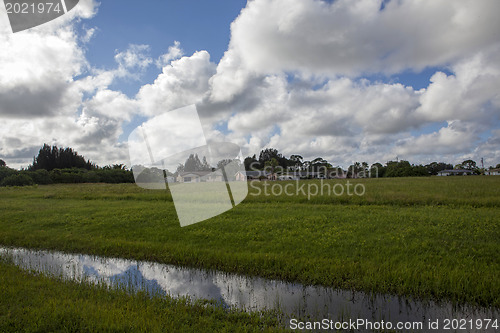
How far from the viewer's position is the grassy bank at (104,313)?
530 centimetres

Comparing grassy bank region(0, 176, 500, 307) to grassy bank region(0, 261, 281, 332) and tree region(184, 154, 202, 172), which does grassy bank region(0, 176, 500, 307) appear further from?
tree region(184, 154, 202, 172)

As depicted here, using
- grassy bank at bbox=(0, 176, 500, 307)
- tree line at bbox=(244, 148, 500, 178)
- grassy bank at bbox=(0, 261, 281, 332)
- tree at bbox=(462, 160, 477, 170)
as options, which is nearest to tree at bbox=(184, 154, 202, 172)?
grassy bank at bbox=(0, 176, 500, 307)

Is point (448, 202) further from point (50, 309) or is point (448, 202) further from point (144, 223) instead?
point (50, 309)

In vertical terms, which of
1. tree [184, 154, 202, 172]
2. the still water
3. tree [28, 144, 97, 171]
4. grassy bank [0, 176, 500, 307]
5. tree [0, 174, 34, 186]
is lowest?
the still water

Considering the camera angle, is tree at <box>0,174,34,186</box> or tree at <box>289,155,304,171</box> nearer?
tree at <box>0,174,34,186</box>

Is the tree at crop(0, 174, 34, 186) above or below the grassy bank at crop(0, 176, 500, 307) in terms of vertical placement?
above

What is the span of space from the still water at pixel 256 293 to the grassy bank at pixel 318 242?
47cm

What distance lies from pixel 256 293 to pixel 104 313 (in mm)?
3714

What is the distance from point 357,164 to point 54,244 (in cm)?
13734

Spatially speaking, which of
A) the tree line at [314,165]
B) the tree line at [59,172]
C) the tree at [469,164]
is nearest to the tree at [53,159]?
the tree line at [59,172]

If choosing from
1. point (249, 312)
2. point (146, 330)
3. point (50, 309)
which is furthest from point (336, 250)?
point (50, 309)

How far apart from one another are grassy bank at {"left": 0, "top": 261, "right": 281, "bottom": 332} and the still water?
71 cm

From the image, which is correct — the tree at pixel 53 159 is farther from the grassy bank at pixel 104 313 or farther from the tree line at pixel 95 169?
the grassy bank at pixel 104 313

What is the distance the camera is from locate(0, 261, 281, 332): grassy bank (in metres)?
5.30
